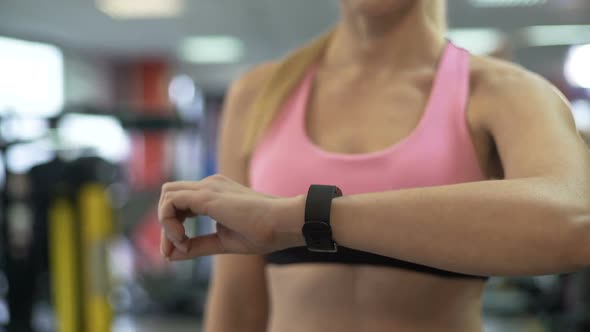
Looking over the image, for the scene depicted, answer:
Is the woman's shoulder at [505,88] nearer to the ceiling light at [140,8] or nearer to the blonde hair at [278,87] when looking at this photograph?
the blonde hair at [278,87]

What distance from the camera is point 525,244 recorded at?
496 mm

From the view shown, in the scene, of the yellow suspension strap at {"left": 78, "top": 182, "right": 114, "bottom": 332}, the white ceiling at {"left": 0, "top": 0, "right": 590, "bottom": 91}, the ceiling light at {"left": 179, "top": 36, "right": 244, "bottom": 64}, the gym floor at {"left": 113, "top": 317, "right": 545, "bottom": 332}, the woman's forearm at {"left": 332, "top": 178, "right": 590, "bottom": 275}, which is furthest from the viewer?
the ceiling light at {"left": 179, "top": 36, "right": 244, "bottom": 64}

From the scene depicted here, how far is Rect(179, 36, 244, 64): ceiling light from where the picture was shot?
799 centimetres

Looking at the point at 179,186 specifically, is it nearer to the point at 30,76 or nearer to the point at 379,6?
the point at 379,6

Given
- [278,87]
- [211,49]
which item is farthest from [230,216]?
[211,49]

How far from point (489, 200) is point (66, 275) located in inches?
98.9

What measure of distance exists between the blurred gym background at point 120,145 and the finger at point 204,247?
0.13m

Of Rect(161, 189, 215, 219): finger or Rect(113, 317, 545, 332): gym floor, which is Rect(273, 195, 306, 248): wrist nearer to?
Rect(161, 189, 215, 219): finger

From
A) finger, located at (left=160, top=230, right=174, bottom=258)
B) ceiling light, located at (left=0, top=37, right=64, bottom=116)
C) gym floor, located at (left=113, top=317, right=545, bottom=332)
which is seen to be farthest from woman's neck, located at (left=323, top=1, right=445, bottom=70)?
ceiling light, located at (left=0, top=37, right=64, bottom=116)

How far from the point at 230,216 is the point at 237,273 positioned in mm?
330

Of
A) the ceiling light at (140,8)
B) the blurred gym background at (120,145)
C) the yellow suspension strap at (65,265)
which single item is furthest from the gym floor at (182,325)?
the ceiling light at (140,8)

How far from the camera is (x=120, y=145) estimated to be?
588 cm

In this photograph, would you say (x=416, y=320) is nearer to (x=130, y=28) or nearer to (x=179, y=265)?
(x=179, y=265)

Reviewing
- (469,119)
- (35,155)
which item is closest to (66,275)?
(35,155)
